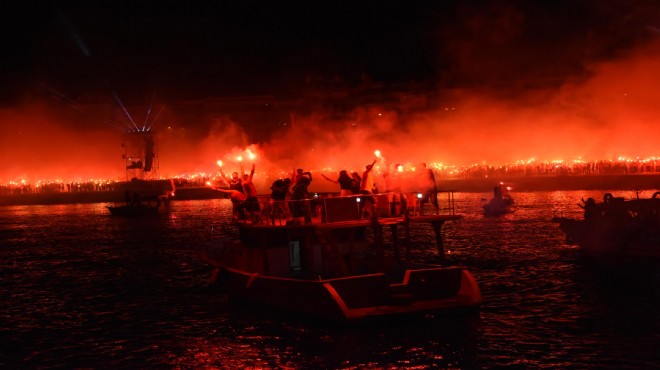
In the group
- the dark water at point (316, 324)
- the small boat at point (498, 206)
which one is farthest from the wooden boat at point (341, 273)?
the small boat at point (498, 206)

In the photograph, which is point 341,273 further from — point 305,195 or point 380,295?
point 305,195

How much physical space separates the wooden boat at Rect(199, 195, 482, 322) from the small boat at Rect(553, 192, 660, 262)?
10423 mm

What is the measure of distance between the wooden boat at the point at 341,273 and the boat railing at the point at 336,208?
0.03 m

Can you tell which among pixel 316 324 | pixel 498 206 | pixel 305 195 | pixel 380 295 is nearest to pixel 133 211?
pixel 498 206

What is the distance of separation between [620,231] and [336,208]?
1411 cm

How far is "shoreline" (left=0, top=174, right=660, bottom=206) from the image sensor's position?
6638 centimetres

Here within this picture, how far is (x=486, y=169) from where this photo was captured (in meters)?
78.1

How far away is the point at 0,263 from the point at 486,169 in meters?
55.7

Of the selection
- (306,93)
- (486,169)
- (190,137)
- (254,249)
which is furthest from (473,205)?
(190,137)

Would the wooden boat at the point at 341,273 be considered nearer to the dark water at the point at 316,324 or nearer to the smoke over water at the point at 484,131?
the dark water at the point at 316,324

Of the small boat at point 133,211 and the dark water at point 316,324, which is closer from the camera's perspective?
the dark water at point 316,324

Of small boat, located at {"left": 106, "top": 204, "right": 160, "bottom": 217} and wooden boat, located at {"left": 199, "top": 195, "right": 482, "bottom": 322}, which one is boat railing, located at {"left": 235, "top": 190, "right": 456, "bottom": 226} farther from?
small boat, located at {"left": 106, "top": 204, "right": 160, "bottom": 217}

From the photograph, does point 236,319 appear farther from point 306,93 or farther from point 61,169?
point 61,169

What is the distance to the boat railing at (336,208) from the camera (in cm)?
1764
